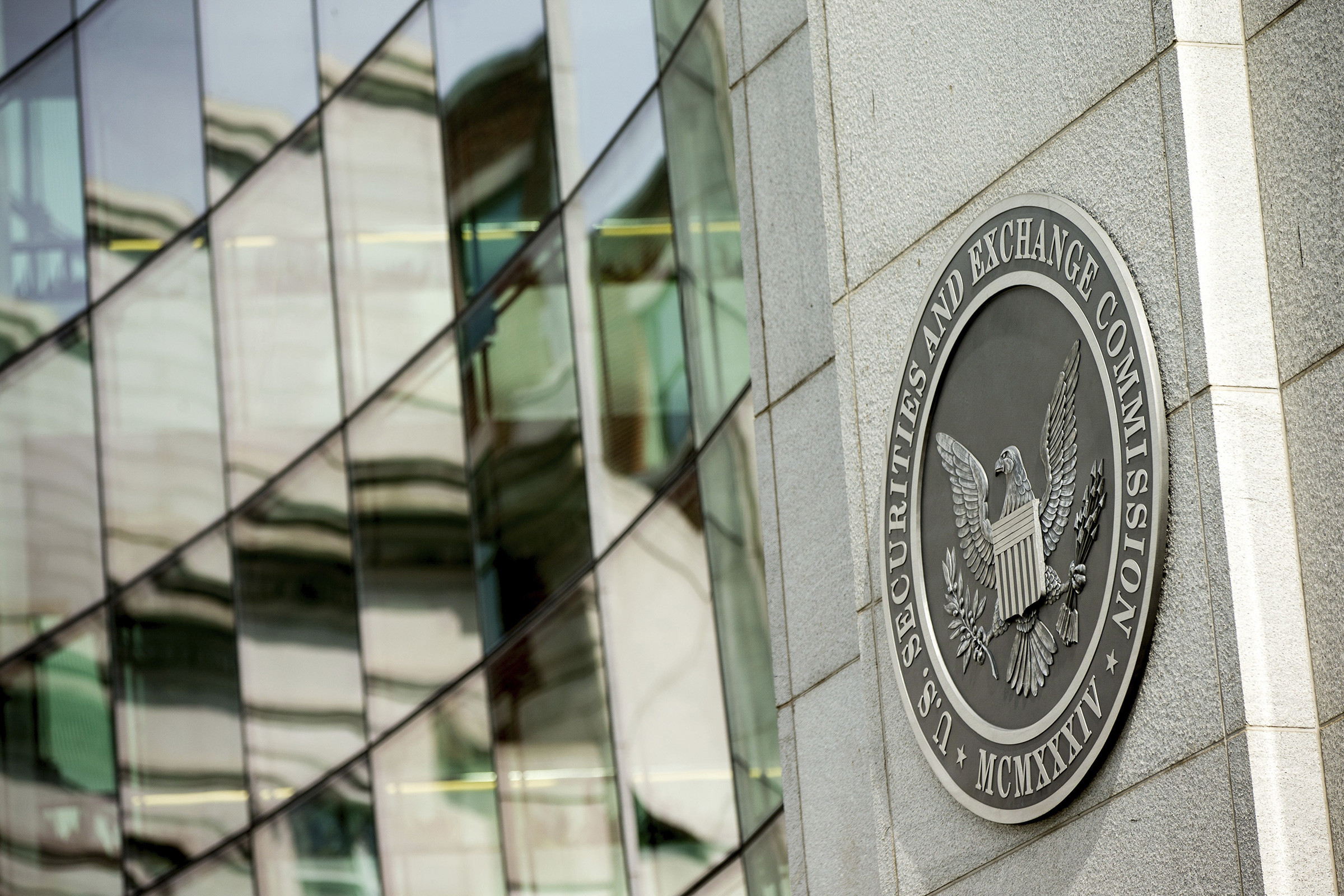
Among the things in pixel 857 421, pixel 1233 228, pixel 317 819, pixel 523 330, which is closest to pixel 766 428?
pixel 857 421

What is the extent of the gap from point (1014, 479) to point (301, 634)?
14.9 m

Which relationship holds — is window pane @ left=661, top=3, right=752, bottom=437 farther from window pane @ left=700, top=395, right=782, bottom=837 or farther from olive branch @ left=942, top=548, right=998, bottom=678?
olive branch @ left=942, top=548, right=998, bottom=678

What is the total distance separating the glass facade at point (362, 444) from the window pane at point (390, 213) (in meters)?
0.04

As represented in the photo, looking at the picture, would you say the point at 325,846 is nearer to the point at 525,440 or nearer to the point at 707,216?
the point at 525,440

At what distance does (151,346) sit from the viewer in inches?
865

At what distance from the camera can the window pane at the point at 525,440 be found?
18906 mm

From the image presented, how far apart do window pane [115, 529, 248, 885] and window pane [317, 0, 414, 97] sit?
5.19 metres

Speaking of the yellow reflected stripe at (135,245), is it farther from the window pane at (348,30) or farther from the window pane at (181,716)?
the window pane at (181,716)

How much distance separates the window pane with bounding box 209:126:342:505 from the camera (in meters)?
21.3

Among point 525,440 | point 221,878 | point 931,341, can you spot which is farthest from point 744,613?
point 931,341

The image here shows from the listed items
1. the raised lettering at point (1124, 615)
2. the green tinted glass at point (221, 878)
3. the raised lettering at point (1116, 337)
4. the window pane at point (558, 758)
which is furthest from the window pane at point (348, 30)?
the raised lettering at point (1124, 615)

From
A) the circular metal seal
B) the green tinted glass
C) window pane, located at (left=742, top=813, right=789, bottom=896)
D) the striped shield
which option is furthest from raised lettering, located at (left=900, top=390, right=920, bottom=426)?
the green tinted glass

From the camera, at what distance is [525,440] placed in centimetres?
1952

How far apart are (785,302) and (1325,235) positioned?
3787 millimetres
